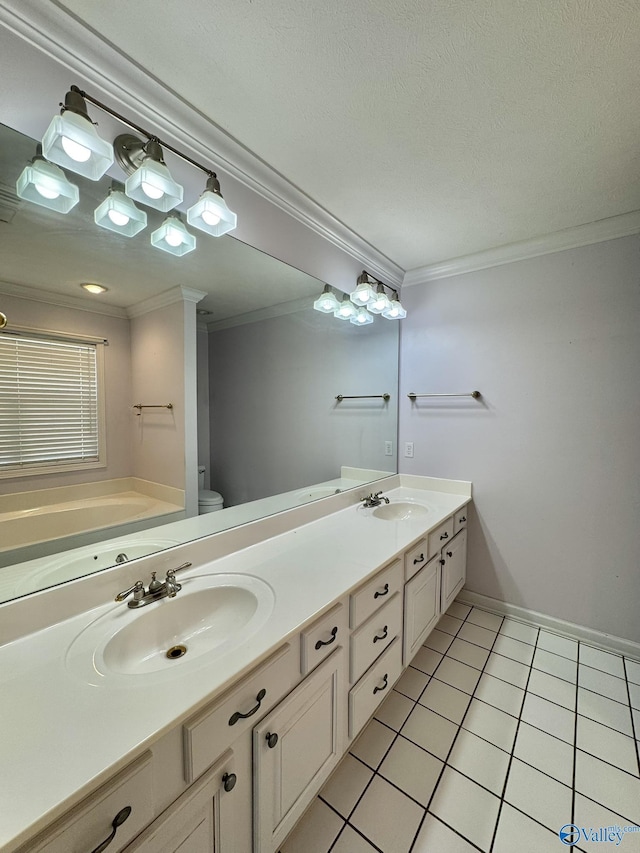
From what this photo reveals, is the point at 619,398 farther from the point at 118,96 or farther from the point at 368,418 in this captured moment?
the point at 118,96

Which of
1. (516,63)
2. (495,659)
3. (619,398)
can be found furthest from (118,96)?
(495,659)

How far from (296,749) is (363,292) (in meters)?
2.04

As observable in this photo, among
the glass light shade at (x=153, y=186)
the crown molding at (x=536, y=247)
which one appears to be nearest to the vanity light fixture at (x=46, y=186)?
the glass light shade at (x=153, y=186)

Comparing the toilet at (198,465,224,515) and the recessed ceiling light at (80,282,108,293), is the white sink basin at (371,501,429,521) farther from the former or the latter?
the recessed ceiling light at (80,282,108,293)

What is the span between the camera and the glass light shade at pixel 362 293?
6.72 ft

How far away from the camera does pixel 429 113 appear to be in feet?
3.90

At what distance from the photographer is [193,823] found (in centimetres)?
71

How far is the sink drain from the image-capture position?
3.25 feet

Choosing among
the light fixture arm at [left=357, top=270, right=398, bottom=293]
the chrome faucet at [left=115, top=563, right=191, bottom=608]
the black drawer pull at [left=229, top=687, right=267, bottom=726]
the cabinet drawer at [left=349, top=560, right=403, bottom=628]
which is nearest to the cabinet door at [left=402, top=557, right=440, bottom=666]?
the cabinet drawer at [left=349, top=560, right=403, bottom=628]

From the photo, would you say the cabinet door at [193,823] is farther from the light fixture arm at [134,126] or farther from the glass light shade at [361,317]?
the glass light shade at [361,317]

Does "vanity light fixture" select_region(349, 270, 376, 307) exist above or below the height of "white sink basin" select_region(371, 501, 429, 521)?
above

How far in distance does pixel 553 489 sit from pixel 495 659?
1006mm

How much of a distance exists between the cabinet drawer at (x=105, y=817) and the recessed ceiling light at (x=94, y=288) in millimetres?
1208

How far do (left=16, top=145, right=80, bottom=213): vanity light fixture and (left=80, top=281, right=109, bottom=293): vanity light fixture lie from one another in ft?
0.65
